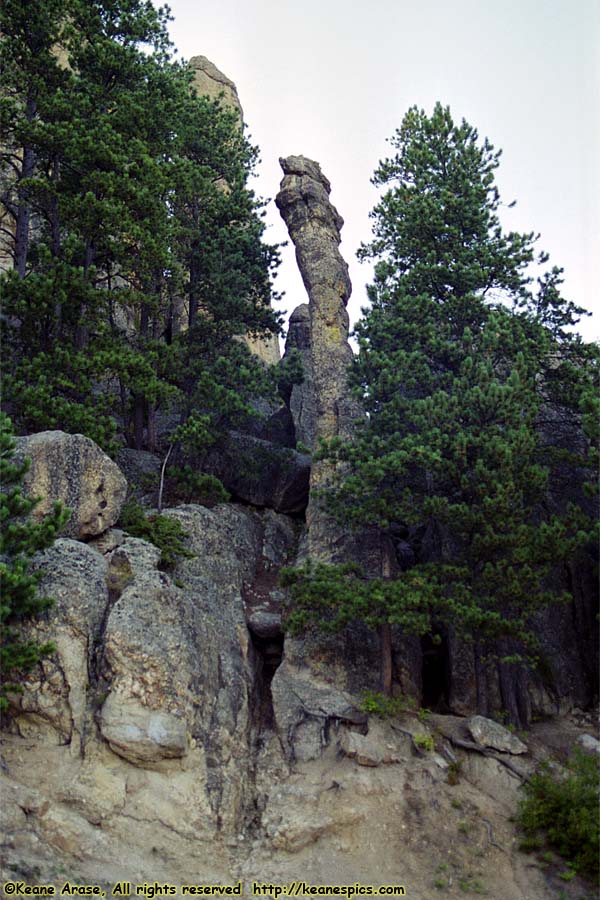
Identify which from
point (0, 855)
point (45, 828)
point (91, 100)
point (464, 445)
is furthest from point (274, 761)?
point (91, 100)

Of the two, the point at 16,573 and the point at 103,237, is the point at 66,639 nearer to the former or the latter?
the point at 16,573

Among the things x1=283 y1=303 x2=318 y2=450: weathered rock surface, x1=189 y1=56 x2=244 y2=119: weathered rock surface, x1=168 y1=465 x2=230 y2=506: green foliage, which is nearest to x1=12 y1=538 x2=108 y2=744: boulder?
x1=168 y1=465 x2=230 y2=506: green foliage

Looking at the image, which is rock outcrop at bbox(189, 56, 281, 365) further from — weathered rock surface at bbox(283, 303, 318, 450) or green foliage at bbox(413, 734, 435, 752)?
green foliage at bbox(413, 734, 435, 752)

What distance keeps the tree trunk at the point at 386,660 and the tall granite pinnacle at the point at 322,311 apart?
291cm

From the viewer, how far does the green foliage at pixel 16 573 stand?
13.9 metres

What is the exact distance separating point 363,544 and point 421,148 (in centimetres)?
1384

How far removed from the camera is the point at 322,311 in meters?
28.4

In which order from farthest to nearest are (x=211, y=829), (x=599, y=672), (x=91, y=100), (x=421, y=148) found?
(x=421, y=148) < (x=91, y=100) < (x=599, y=672) < (x=211, y=829)

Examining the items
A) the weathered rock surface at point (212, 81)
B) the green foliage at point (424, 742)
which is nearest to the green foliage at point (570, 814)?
the green foliage at point (424, 742)

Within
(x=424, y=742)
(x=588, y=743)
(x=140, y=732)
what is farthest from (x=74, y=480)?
(x=588, y=743)

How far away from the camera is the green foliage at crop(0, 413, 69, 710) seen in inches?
547

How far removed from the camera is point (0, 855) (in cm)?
1209

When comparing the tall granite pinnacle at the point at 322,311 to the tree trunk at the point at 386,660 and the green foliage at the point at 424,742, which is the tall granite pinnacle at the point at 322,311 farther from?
the green foliage at the point at 424,742

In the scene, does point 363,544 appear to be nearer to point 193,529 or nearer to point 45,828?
point 193,529
